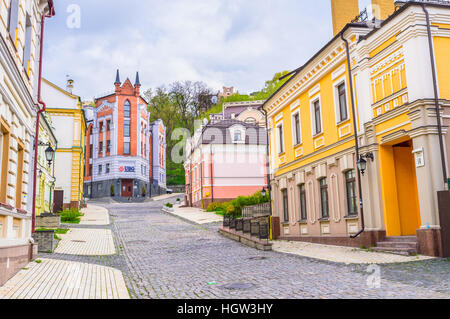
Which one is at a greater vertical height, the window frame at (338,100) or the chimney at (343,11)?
the chimney at (343,11)

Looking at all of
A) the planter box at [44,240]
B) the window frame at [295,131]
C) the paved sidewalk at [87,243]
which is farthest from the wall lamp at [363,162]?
the planter box at [44,240]

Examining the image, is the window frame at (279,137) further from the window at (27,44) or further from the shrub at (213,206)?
the shrub at (213,206)

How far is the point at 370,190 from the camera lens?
14.0m

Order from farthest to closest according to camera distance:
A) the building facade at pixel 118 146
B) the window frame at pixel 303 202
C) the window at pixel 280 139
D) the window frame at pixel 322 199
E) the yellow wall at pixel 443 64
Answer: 1. the building facade at pixel 118 146
2. the window at pixel 280 139
3. the window frame at pixel 303 202
4. the window frame at pixel 322 199
5. the yellow wall at pixel 443 64

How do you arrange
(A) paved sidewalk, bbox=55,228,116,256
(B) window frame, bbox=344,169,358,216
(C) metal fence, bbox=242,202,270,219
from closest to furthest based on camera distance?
1. (B) window frame, bbox=344,169,358,216
2. (A) paved sidewalk, bbox=55,228,116,256
3. (C) metal fence, bbox=242,202,270,219

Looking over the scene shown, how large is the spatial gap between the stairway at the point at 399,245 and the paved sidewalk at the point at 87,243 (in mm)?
9800

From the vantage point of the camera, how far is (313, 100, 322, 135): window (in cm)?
1778

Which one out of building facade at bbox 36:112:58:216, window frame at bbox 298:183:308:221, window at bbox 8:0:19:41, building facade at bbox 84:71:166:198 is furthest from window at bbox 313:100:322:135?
building facade at bbox 84:71:166:198

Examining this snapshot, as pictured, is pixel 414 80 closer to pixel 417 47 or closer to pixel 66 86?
pixel 417 47

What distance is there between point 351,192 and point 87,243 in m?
11.5

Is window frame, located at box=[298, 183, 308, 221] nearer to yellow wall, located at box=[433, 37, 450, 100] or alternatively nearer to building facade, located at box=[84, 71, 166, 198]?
yellow wall, located at box=[433, 37, 450, 100]

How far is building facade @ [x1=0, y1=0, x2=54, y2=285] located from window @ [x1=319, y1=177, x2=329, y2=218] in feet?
35.9

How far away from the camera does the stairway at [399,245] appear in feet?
39.0
